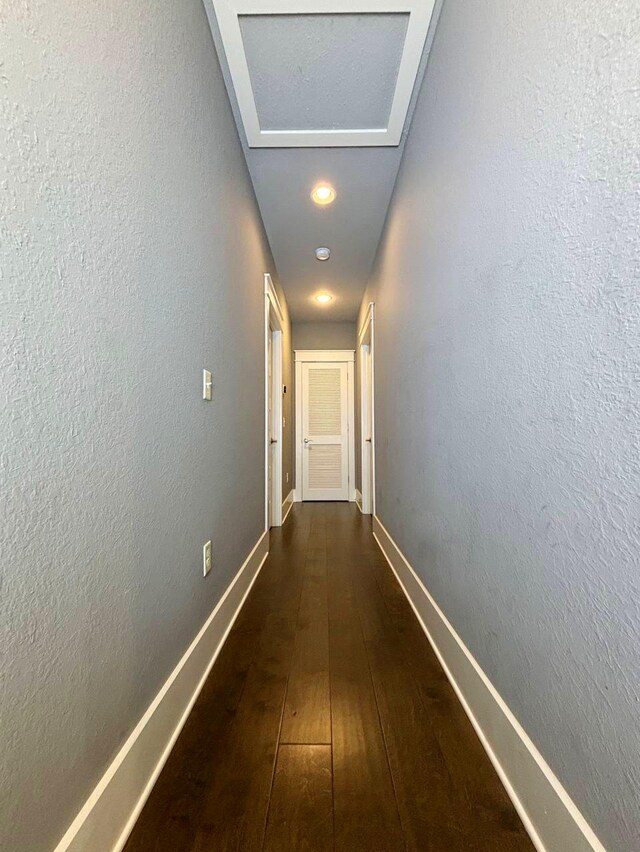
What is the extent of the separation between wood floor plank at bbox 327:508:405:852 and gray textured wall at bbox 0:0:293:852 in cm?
52

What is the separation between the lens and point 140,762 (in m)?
0.89

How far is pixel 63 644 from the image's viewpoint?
2.21 feet

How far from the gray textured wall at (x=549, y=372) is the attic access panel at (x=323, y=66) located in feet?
0.78

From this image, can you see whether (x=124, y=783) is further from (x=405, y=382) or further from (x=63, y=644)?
(x=405, y=382)

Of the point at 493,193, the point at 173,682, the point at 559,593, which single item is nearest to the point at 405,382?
the point at 493,193

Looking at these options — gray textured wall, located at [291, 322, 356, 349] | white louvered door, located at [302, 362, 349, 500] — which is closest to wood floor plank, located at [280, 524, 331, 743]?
white louvered door, located at [302, 362, 349, 500]

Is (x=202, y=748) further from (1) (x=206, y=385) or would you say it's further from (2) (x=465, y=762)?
(1) (x=206, y=385)

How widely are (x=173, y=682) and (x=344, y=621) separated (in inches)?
34.4

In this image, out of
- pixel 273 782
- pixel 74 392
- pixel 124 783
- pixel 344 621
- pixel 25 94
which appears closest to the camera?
pixel 25 94

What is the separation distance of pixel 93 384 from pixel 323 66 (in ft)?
5.95

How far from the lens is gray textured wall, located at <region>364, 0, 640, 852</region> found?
62cm

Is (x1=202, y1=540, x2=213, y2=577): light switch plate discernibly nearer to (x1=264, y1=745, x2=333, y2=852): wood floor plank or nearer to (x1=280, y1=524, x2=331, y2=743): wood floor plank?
(x1=280, y1=524, x2=331, y2=743): wood floor plank

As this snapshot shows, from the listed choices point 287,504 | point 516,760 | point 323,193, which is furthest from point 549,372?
point 287,504

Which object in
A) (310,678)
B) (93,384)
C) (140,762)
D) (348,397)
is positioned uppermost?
(348,397)
